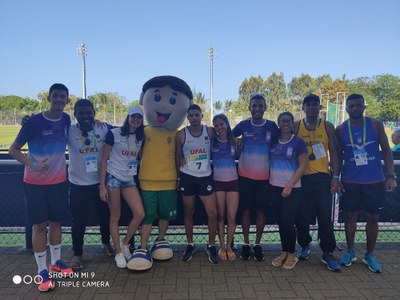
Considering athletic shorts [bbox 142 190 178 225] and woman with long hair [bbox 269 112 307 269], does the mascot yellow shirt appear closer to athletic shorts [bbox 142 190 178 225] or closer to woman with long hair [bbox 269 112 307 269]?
athletic shorts [bbox 142 190 178 225]

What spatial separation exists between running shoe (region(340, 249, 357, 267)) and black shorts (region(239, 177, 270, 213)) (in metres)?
1.07

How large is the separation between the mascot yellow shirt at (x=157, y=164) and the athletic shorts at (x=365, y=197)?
2.05 meters

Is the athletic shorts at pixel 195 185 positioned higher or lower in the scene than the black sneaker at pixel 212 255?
higher

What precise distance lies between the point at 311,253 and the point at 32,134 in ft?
11.7

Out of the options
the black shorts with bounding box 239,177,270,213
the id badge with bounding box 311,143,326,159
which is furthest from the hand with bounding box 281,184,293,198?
the id badge with bounding box 311,143,326,159

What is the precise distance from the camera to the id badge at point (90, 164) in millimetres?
3465

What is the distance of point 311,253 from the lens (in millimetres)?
3961

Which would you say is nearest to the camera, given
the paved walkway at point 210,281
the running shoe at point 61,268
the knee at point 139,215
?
the paved walkway at point 210,281

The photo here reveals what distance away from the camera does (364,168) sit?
11.5 feet

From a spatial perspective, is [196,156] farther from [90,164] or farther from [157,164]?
[90,164]

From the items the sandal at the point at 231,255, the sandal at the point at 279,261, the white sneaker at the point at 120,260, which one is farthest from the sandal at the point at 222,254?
the white sneaker at the point at 120,260

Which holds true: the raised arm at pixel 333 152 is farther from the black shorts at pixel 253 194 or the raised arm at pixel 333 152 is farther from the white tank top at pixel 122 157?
the white tank top at pixel 122 157

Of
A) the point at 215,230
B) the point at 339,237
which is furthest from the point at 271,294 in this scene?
the point at 339,237

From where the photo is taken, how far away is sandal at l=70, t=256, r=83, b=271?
3518 mm
